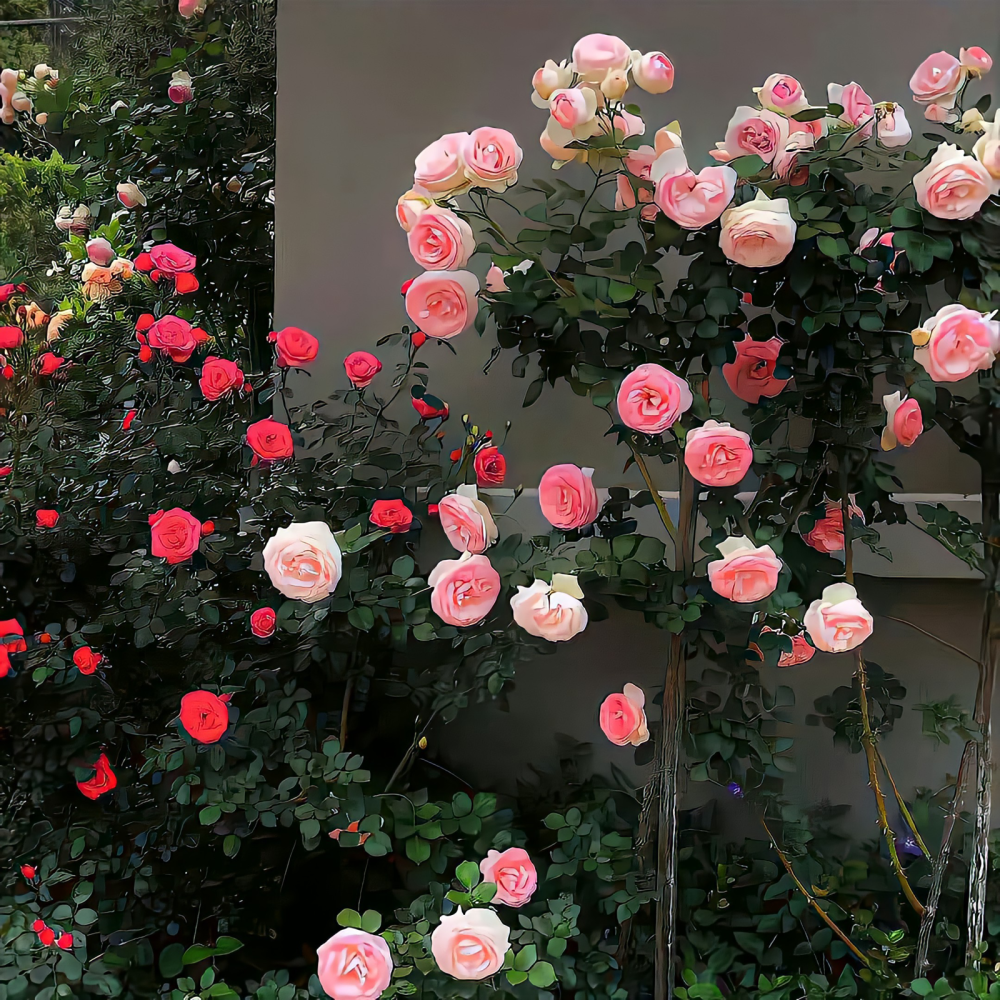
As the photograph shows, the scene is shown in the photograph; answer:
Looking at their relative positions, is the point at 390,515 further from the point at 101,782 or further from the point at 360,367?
the point at 101,782

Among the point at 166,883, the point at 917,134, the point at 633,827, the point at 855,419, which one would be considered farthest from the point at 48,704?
the point at 917,134

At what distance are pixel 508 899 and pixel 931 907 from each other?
2.03 ft

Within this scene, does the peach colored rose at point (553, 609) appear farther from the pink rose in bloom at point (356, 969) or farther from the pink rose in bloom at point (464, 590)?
the pink rose in bloom at point (356, 969)

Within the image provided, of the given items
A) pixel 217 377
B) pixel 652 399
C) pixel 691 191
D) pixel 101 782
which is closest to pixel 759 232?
pixel 691 191

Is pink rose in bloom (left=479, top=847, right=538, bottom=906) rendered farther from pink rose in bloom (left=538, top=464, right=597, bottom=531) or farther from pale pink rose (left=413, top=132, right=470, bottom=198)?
pale pink rose (left=413, top=132, right=470, bottom=198)

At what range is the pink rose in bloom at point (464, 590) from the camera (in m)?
0.97

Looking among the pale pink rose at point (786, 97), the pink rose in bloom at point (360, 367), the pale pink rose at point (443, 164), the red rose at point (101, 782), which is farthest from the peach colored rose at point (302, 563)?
the pale pink rose at point (786, 97)

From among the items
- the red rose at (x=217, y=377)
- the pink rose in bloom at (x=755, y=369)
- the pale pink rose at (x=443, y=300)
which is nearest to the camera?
the pale pink rose at (x=443, y=300)

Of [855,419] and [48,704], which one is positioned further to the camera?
[48,704]

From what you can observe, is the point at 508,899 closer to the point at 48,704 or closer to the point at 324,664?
the point at 324,664

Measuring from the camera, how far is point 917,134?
1254mm

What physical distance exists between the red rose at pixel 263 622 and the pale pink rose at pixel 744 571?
655 mm

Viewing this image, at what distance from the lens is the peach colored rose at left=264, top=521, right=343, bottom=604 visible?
954 mm

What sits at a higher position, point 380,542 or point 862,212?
point 862,212
